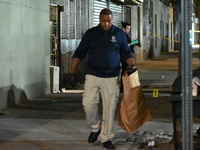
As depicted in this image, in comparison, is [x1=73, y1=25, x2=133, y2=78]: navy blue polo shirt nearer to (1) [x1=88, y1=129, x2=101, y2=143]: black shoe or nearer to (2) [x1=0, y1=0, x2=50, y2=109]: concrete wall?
(1) [x1=88, y1=129, x2=101, y2=143]: black shoe

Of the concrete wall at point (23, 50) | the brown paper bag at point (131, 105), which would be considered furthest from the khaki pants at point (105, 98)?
the concrete wall at point (23, 50)

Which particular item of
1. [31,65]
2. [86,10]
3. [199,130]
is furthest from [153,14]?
[199,130]

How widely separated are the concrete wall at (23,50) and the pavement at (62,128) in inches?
12.7

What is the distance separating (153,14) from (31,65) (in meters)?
24.0

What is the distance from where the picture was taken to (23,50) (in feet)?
40.4

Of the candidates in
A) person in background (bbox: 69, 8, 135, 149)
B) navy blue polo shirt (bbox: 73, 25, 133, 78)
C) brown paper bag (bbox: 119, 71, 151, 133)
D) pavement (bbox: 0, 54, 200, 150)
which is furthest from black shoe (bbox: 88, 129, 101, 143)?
navy blue polo shirt (bbox: 73, 25, 133, 78)

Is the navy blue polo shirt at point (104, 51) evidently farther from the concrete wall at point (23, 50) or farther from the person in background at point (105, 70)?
the concrete wall at point (23, 50)

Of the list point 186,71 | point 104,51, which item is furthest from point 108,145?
point 186,71

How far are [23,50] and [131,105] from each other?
5228 millimetres

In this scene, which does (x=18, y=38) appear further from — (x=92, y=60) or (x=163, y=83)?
(x=163, y=83)

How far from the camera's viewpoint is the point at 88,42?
7863mm

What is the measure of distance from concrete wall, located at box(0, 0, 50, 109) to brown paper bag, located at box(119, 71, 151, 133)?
13.7ft

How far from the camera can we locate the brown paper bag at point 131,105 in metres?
7.53

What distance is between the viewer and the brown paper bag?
7.53 meters
